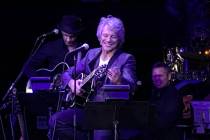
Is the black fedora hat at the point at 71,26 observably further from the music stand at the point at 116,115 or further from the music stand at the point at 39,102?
the music stand at the point at 116,115

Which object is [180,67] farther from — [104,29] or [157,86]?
[104,29]

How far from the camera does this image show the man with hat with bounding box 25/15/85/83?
6883mm

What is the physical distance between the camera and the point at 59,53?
7.07m

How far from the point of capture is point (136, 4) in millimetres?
9625

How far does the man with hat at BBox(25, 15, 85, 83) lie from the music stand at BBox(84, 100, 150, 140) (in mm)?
1329

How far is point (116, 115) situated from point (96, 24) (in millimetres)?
3875

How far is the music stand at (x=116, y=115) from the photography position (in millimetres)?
5637

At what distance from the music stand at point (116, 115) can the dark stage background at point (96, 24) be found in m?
3.39

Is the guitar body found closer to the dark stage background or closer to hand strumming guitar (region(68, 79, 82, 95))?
hand strumming guitar (region(68, 79, 82, 95))

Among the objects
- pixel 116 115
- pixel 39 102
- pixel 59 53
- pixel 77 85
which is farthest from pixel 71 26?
pixel 116 115

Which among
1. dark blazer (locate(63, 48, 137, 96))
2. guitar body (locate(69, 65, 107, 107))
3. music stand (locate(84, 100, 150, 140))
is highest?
dark blazer (locate(63, 48, 137, 96))

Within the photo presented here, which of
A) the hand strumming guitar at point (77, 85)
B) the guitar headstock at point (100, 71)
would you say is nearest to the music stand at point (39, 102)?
the hand strumming guitar at point (77, 85)

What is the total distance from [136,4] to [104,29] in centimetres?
343

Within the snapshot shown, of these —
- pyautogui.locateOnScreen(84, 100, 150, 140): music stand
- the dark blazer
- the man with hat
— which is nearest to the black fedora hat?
the man with hat
